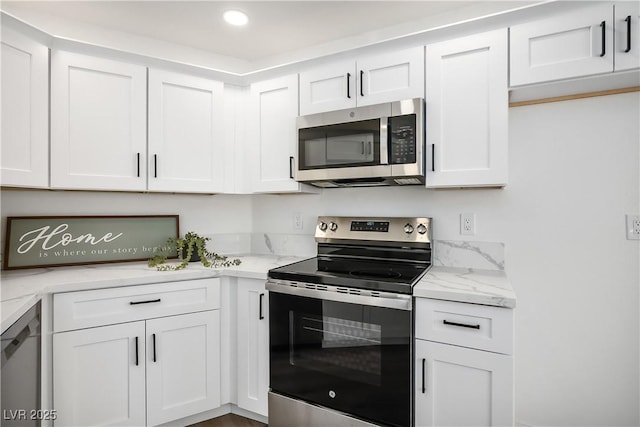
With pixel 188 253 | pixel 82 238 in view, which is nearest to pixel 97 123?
pixel 82 238

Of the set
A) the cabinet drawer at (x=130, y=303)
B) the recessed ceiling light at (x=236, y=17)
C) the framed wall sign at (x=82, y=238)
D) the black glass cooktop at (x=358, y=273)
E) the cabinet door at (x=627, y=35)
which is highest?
the recessed ceiling light at (x=236, y=17)

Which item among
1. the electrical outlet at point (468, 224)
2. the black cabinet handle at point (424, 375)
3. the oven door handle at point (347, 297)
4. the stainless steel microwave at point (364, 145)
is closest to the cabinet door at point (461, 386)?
the black cabinet handle at point (424, 375)

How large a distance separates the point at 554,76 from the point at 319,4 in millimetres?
1265

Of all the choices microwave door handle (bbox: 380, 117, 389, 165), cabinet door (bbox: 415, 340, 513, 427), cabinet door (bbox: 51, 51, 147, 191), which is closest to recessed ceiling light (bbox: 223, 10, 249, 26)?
cabinet door (bbox: 51, 51, 147, 191)

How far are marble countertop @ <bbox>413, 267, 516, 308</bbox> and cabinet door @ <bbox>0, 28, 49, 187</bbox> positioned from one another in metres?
1.98

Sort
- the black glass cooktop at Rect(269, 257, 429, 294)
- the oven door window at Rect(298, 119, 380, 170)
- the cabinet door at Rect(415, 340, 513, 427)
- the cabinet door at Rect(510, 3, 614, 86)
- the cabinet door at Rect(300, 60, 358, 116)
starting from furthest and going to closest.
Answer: the cabinet door at Rect(300, 60, 358, 116), the oven door window at Rect(298, 119, 380, 170), the black glass cooktop at Rect(269, 257, 429, 294), the cabinet door at Rect(510, 3, 614, 86), the cabinet door at Rect(415, 340, 513, 427)

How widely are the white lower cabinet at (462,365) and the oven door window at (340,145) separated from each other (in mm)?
855

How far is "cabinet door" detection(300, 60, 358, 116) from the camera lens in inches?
83.5

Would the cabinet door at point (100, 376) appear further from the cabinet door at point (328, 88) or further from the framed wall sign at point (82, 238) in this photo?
the cabinet door at point (328, 88)

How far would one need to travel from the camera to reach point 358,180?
2.18 m

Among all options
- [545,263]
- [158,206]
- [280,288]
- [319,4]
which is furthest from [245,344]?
[319,4]

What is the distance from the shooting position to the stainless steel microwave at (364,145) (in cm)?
190

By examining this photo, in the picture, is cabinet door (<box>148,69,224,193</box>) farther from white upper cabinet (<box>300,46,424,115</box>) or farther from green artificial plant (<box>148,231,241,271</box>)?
white upper cabinet (<box>300,46,424,115</box>)

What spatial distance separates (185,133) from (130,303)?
42.4 inches
